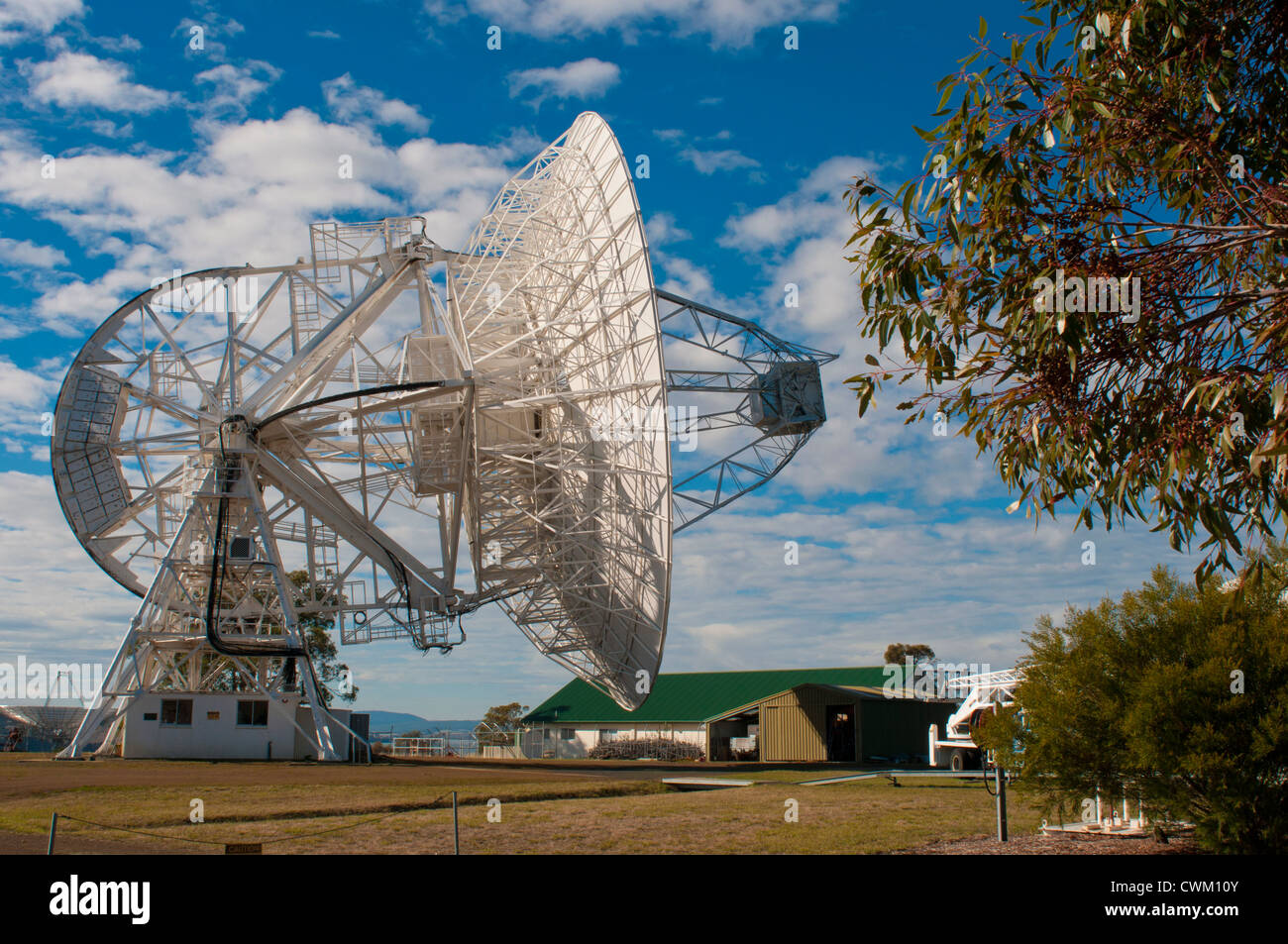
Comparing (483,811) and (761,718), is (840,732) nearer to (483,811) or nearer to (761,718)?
(761,718)

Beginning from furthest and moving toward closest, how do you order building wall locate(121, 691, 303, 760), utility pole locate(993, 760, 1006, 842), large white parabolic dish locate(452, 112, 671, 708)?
building wall locate(121, 691, 303, 760)
large white parabolic dish locate(452, 112, 671, 708)
utility pole locate(993, 760, 1006, 842)

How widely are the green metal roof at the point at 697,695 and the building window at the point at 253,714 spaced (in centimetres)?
2177

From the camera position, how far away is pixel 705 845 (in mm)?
14422

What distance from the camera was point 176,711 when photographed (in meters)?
35.6

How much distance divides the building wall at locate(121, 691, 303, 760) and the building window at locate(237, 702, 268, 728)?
0.22 metres

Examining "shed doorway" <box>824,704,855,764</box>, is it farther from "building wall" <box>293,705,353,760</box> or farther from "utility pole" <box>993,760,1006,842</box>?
"utility pole" <box>993,760,1006,842</box>

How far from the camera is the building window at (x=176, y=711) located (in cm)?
3547

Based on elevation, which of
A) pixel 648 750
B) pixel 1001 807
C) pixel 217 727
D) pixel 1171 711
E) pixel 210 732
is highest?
pixel 1171 711

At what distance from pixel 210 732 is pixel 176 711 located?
1.34m

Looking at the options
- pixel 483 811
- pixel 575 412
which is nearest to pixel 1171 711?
pixel 483 811

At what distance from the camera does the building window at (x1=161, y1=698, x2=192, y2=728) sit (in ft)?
116

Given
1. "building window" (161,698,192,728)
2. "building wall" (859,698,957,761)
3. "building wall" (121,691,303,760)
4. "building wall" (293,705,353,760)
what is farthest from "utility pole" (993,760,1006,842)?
"building wall" (859,698,957,761)
